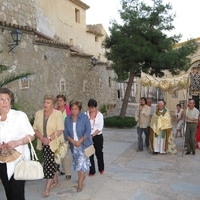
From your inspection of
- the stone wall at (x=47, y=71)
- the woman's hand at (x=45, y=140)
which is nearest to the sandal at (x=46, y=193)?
the woman's hand at (x=45, y=140)

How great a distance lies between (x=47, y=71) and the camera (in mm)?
11898

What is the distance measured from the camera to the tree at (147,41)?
13281mm

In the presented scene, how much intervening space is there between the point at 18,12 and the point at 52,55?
7.00ft

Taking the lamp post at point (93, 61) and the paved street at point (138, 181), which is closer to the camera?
the paved street at point (138, 181)

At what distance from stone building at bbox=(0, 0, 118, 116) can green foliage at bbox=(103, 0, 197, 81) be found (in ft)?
8.45

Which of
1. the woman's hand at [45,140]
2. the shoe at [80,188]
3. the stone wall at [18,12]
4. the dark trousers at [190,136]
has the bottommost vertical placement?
the shoe at [80,188]

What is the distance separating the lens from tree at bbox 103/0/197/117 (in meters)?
13.3

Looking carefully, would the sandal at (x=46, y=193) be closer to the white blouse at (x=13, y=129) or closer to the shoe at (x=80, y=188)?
the shoe at (x=80, y=188)

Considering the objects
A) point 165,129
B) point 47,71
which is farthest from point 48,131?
point 47,71

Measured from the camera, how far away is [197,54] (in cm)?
1591

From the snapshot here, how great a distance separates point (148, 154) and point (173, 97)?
9.56 m

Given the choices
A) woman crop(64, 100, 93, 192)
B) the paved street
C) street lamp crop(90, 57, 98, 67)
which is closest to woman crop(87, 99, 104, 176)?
the paved street

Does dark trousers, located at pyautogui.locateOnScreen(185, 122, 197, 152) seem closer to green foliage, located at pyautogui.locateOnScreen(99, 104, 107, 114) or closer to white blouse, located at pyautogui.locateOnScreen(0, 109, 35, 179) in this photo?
white blouse, located at pyautogui.locateOnScreen(0, 109, 35, 179)

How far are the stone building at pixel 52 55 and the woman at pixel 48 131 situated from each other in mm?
4753
